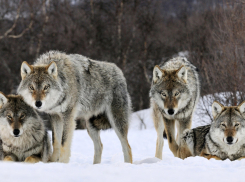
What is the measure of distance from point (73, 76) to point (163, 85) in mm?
1539

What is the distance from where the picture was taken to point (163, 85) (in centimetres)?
552

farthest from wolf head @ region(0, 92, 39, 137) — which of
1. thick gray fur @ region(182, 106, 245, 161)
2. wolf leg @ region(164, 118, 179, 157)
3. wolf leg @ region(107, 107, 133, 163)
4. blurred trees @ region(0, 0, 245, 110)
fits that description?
blurred trees @ region(0, 0, 245, 110)

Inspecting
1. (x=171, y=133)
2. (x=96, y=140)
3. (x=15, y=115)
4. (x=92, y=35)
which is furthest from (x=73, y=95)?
(x=92, y=35)

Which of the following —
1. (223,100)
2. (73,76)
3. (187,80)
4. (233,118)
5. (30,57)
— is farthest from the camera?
(30,57)

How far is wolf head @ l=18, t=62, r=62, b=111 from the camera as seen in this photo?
460cm

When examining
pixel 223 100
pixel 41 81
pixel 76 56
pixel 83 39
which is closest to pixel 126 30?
pixel 83 39

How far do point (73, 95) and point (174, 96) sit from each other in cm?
168

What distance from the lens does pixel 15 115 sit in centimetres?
450

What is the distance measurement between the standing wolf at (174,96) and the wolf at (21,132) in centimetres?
206

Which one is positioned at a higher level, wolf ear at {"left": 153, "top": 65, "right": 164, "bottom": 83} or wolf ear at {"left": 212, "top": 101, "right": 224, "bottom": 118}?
wolf ear at {"left": 153, "top": 65, "right": 164, "bottom": 83}

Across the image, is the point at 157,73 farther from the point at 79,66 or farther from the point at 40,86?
the point at 40,86

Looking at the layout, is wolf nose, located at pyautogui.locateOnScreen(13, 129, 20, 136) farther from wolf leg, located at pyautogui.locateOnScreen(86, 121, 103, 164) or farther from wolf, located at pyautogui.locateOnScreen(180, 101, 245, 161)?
wolf, located at pyautogui.locateOnScreen(180, 101, 245, 161)

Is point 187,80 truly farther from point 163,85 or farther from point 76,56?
point 76,56

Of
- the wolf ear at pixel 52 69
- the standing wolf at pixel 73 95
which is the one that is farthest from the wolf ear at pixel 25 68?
the wolf ear at pixel 52 69
